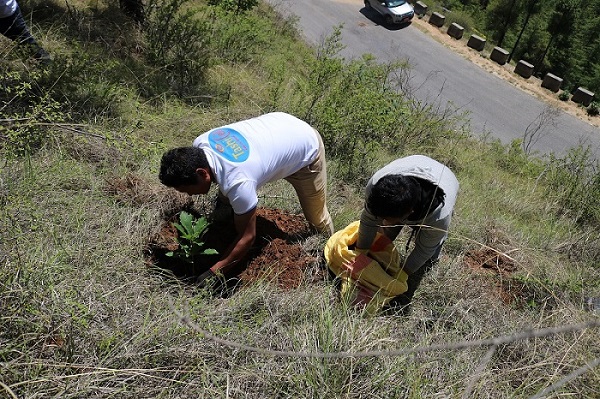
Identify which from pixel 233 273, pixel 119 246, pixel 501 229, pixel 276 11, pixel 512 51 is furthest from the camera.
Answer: pixel 512 51

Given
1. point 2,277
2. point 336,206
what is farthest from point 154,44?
point 2,277

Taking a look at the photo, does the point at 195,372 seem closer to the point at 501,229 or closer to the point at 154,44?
the point at 501,229

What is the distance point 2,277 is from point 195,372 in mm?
941

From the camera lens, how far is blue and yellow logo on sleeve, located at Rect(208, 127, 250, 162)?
105 inches

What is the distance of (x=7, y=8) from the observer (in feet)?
13.0

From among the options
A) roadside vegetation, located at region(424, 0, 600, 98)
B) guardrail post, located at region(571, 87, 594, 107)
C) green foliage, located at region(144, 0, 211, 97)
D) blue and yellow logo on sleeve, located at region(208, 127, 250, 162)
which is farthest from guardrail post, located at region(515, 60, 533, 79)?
blue and yellow logo on sleeve, located at region(208, 127, 250, 162)

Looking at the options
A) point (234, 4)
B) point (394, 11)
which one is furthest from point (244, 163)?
point (394, 11)

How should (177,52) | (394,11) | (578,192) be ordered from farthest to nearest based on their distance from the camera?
(394,11), (578,192), (177,52)

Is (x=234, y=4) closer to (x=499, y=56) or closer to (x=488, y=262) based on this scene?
(x=488, y=262)

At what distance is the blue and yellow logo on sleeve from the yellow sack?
0.96m

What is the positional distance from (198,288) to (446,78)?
48.0ft

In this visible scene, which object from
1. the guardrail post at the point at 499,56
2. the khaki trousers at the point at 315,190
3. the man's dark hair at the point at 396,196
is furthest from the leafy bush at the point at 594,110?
the man's dark hair at the point at 396,196

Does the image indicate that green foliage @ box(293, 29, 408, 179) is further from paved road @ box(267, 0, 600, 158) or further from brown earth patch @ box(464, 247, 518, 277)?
paved road @ box(267, 0, 600, 158)

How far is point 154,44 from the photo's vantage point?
5637 millimetres
